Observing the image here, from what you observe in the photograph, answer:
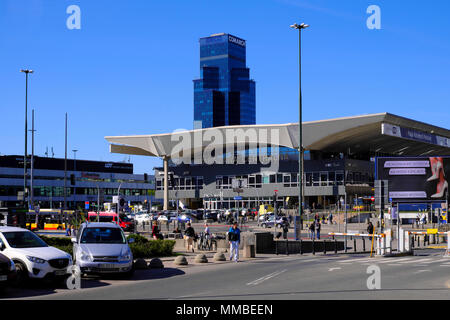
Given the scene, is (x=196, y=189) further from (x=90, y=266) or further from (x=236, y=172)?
(x=90, y=266)

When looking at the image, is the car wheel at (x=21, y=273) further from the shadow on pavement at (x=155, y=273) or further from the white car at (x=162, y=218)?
the white car at (x=162, y=218)

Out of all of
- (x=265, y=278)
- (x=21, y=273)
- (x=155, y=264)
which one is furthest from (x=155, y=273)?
(x=21, y=273)

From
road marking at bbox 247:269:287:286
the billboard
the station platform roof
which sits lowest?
road marking at bbox 247:269:287:286

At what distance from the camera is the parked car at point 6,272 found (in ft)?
49.3

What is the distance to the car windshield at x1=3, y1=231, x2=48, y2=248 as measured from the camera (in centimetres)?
1759

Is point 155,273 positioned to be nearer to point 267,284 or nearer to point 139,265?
point 139,265

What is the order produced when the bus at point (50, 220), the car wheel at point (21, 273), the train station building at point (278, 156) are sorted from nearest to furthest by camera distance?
the car wheel at point (21, 273) < the bus at point (50, 220) < the train station building at point (278, 156)

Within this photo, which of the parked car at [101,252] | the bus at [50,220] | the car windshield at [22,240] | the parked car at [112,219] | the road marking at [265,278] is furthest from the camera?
the bus at [50,220]

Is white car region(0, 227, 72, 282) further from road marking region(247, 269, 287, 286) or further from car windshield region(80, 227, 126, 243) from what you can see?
road marking region(247, 269, 287, 286)

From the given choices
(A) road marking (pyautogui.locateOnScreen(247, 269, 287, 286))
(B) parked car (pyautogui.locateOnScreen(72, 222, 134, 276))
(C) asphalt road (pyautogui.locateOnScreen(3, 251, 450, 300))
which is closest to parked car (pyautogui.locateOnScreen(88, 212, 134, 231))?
(C) asphalt road (pyautogui.locateOnScreen(3, 251, 450, 300))

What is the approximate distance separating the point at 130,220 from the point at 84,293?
46509 millimetres

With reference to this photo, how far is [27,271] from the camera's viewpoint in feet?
54.6

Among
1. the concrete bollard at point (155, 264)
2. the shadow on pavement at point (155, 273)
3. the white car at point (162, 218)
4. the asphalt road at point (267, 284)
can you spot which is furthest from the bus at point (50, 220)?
the shadow on pavement at point (155, 273)
